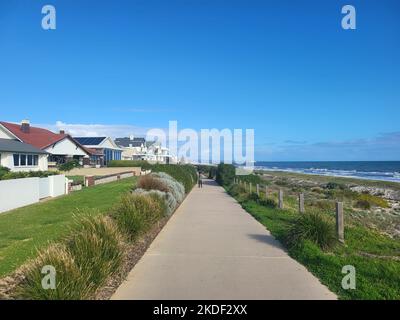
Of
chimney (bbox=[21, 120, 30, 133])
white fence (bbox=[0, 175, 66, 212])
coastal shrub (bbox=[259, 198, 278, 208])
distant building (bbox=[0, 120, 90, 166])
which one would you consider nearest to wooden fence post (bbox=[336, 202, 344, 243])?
coastal shrub (bbox=[259, 198, 278, 208])

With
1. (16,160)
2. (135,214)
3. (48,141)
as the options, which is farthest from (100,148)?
(135,214)

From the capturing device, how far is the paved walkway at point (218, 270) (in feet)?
19.2

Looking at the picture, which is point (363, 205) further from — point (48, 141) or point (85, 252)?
point (48, 141)

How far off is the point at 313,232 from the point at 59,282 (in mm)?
5872

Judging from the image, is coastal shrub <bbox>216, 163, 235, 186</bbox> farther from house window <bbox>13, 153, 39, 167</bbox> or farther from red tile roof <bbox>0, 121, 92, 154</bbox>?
red tile roof <bbox>0, 121, 92, 154</bbox>

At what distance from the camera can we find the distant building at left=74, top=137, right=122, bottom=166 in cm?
5756

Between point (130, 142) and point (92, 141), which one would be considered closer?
point (92, 141)

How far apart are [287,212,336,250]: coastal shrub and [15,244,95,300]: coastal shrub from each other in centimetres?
504

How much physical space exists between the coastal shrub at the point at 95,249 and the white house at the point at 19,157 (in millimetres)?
24331

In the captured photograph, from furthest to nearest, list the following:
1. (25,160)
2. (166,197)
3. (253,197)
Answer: (25,160) → (253,197) → (166,197)

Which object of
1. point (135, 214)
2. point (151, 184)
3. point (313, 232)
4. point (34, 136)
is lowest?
point (313, 232)

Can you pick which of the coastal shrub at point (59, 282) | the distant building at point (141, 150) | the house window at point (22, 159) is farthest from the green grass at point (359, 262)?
the distant building at point (141, 150)

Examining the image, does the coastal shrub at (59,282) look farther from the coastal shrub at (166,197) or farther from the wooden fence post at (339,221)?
the coastal shrub at (166,197)

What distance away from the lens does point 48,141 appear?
4234 centimetres
